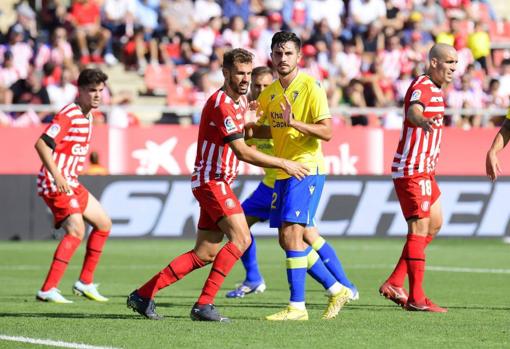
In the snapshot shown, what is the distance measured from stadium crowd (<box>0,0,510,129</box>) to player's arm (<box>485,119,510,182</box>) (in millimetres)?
13015

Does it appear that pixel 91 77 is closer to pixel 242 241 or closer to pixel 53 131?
pixel 53 131

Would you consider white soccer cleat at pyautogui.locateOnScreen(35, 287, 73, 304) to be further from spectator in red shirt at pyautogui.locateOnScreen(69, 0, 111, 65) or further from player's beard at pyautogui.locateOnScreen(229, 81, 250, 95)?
spectator in red shirt at pyautogui.locateOnScreen(69, 0, 111, 65)

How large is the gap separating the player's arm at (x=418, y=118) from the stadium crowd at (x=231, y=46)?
12798mm

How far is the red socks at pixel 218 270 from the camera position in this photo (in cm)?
997

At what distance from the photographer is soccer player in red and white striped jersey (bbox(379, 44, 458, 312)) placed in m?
11.1

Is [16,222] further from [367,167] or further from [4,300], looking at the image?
[4,300]

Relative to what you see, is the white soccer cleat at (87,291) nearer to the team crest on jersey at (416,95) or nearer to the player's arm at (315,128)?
the player's arm at (315,128)

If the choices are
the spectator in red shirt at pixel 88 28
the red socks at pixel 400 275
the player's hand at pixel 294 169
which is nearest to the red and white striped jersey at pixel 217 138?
the player's hand at pixel 294 169

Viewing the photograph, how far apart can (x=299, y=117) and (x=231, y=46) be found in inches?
638

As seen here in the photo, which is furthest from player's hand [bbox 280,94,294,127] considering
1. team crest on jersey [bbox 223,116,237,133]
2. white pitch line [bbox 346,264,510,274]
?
white pitch line [bbox 346,264,510,274]

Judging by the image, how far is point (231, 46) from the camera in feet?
86.0

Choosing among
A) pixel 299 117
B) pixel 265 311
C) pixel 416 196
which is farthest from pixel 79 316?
pixel 416 196

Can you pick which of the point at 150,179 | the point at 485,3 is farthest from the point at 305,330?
the point at 485,3

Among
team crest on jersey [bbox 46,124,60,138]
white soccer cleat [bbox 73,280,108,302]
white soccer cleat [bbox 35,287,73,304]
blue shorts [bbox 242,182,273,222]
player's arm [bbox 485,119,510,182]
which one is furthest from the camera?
blue shorts [bbox 242,182,273,222]
